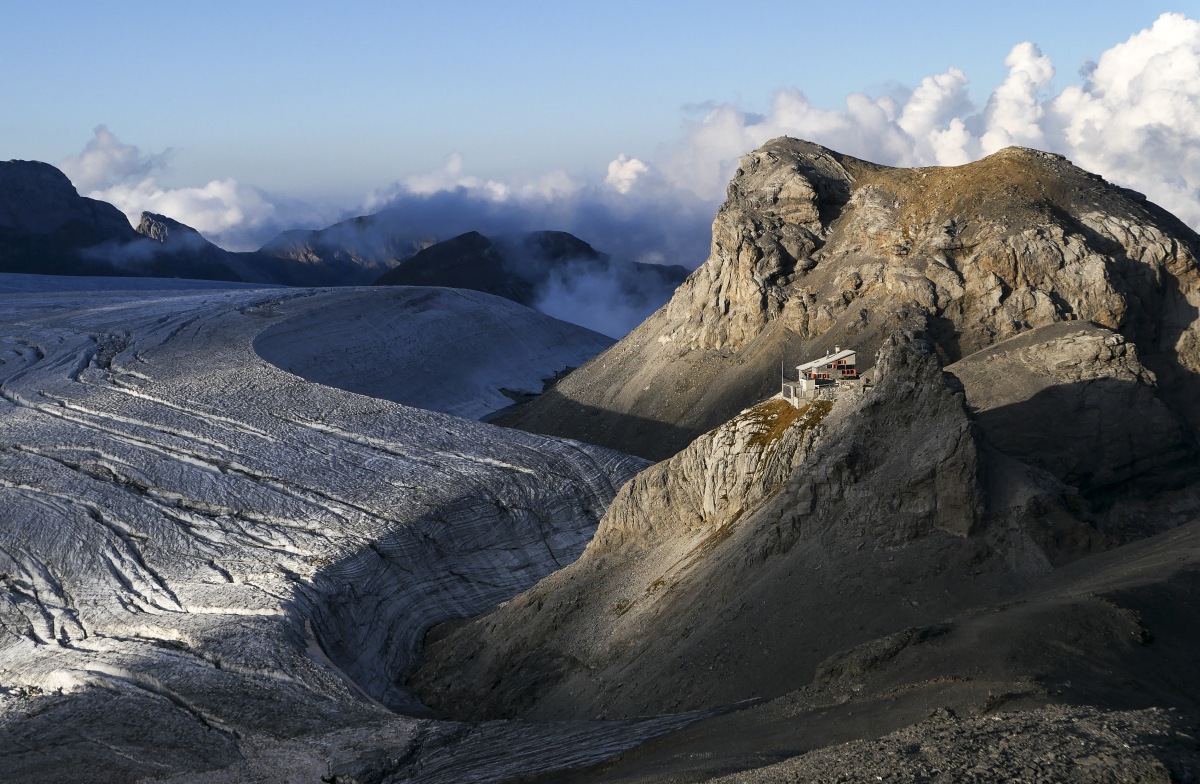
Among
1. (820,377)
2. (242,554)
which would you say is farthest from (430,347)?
(820,377)

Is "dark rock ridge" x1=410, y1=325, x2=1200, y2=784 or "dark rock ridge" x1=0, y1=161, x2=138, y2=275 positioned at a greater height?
"dark rock ridge" x1=0, y1=161, x2=138, y2=275

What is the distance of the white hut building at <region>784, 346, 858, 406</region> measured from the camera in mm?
30938

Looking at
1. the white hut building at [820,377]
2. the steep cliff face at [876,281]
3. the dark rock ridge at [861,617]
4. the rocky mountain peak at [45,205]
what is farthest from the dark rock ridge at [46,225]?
the white hut building at [820,377]

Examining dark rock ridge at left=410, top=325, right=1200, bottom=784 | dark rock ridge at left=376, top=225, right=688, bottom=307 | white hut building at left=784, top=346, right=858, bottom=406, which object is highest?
dark rock ridge at left=376, top=225, right=688, bottom=307

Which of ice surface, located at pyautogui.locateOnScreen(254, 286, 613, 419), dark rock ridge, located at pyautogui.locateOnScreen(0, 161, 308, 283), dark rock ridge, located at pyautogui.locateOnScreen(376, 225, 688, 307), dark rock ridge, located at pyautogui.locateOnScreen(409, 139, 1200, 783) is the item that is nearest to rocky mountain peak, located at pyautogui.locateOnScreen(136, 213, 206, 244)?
dark rock ridge, located at pyautogui.locateOnScreen(0, 161, 308, 283)

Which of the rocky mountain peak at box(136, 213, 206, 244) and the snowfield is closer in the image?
the snowfield

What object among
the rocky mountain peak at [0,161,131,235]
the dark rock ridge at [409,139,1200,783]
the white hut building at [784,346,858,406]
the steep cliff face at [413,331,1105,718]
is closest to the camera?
the dark rock ridge at [409,139,1200,783]

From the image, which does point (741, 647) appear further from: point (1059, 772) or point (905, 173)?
point (905, 173)

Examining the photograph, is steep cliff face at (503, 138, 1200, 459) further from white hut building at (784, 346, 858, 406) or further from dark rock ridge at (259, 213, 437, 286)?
dark rock ridge at (259, 213, 437, 286)

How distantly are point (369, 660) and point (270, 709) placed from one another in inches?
218

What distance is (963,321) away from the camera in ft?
160

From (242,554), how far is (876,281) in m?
27.4

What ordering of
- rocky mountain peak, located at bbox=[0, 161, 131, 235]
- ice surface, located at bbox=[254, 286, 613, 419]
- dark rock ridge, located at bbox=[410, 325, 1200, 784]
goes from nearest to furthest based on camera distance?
dark rock ridge, located at bbox=[410, 325, 1200, 784]
ice surface, located at bbox=[254, 286, 613, 419]
rocky mountain peak, located at bbox=[0, 161, 131, 235]

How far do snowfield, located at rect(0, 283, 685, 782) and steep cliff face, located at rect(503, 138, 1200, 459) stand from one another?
31.6 ft
